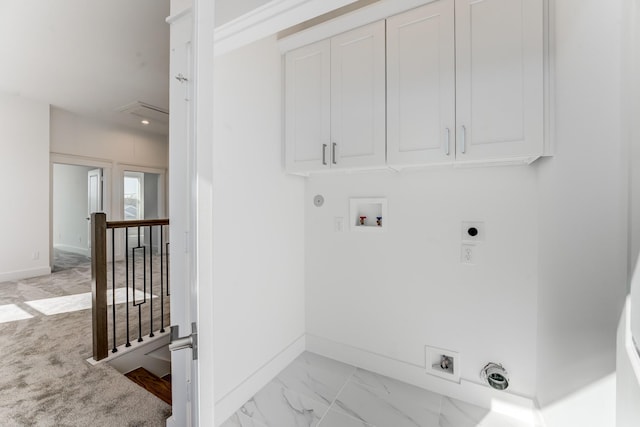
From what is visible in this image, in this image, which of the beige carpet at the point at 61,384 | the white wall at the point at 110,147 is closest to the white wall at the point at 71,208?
the white wall at the point at 110,147

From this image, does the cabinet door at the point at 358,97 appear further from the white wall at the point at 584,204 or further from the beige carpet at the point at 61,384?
the beige carpet at the point at 61,384

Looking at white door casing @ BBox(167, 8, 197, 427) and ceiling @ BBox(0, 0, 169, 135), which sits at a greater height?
ceiling @ BBox(0, 0, 169, 135)

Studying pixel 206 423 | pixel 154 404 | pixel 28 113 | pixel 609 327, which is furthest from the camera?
pixel 28 113

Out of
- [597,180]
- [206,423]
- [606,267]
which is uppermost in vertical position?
[597,180]

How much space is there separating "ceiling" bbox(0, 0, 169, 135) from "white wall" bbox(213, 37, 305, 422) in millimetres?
1231

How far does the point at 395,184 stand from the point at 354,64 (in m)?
0.84

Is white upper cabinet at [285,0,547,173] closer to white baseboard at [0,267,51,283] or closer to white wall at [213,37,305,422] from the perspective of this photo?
white wall at [213,37,305,422]

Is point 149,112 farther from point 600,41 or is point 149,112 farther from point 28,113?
point 600,41

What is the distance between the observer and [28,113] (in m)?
4.07

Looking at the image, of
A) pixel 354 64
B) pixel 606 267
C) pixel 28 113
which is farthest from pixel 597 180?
pixel 28 113

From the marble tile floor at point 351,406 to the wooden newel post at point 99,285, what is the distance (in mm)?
1272

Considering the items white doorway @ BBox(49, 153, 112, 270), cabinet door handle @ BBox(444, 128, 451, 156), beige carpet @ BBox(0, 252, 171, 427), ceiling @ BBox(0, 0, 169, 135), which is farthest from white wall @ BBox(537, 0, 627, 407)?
white doorway @ BBox(49, 153, 112, 270)

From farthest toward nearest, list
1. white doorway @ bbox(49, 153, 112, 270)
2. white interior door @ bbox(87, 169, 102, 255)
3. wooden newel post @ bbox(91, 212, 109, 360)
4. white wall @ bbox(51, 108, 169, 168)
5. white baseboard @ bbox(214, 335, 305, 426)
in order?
white doorway @ bbox(49, 153, 112, 270) → white interior door @ bbox(87, 169, 102, 255) → white wall @ bbox(51, 108, 169, 168) → wooden newel post @ bbox(91, 212, 109, 360) → white baseboard @ bbox(214, 335, 305, 426)

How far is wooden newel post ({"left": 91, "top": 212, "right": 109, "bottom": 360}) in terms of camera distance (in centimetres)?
199
